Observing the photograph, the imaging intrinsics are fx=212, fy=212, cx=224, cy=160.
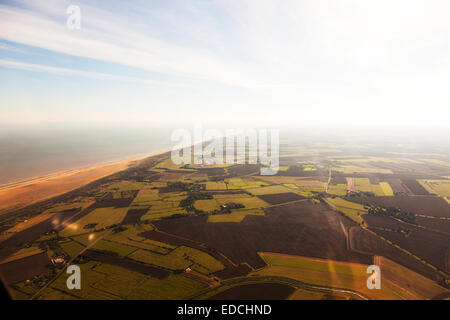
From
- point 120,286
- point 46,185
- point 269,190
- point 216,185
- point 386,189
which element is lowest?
point 120,286

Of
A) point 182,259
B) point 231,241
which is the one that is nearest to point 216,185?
point 231,241

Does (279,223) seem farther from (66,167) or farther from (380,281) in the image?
(66,167)

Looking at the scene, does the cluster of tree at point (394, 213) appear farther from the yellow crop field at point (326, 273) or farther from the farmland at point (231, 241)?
the yellow crop field at point (326, 273)

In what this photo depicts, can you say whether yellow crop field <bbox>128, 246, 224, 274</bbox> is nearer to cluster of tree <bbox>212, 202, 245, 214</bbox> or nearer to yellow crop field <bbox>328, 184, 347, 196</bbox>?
cluster of tree <bbox>212, 202, 245, 214</bbox>

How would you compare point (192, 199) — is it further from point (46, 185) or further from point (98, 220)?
point (46, 185)

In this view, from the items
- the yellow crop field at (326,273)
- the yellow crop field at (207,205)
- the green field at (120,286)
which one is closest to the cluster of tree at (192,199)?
the yellow crop field at (207,205)

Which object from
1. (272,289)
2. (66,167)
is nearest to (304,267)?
(272,289)
